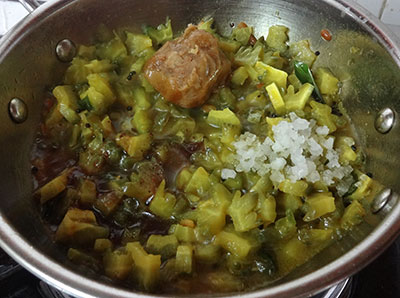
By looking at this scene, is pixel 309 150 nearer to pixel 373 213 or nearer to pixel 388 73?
pixel 373 213

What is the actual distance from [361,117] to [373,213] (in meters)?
0.44

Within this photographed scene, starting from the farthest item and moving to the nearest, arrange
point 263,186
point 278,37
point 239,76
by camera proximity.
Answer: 1. point 278,37
2. point 239,76
3. point 263,186

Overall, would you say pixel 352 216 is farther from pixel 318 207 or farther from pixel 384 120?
pixel 384 120

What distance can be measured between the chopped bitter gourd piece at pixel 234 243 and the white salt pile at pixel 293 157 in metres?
0.20

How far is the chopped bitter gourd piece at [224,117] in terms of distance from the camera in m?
1.51

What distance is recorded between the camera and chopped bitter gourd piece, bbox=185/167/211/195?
54.3 inches

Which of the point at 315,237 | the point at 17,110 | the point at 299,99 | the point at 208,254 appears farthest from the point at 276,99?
the point at 17,110

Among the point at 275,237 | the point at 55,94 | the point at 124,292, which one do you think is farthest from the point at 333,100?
the point at 124,292

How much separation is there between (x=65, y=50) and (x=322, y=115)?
0.92m

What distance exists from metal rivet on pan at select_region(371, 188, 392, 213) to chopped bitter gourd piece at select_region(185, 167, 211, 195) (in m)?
0.48

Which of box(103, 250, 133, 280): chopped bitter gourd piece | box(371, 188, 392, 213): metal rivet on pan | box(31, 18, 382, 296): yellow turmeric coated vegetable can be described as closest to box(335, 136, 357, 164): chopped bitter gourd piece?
box(31, 18, 382, 296): yellow turmeric coated vegetable

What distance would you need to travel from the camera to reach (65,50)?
166cm

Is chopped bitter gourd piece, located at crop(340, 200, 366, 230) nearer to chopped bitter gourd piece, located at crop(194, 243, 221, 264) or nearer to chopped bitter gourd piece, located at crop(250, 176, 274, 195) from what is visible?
A: chopped bitter gourd piece, located at crop(250, 176, 274, 195)

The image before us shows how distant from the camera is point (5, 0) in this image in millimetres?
2088
